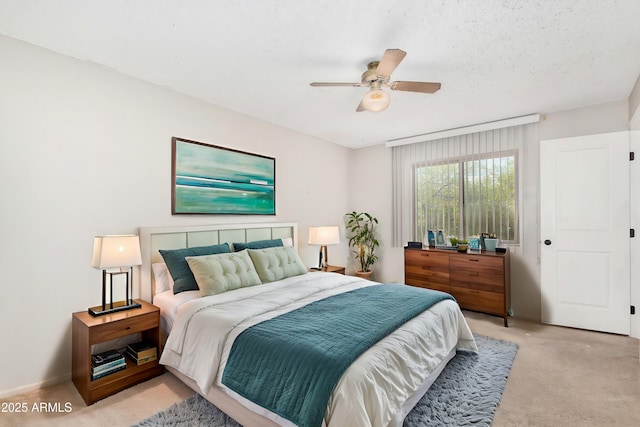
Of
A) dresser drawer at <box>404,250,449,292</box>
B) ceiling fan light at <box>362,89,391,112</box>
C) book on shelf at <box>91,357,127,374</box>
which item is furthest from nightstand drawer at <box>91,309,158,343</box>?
dresser drawer at <box>404,250,449,292</box>

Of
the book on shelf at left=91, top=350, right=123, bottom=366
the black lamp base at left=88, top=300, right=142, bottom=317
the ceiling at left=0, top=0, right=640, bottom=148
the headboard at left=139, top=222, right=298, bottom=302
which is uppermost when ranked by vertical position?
the ceiling at left=0, top=0, right=640, bottom=148

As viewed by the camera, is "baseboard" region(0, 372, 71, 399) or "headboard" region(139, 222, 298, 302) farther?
"headboard" region(139, 222, 298, 302)

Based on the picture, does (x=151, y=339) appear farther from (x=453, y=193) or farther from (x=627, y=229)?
(x=627, y=229)

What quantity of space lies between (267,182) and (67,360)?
2.53 m

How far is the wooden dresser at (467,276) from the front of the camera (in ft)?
11.7

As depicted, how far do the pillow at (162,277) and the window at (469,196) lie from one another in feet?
11.6

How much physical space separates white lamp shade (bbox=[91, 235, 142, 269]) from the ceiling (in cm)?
144

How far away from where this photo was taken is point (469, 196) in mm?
4270

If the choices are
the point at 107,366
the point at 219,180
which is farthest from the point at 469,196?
the point at 107,366

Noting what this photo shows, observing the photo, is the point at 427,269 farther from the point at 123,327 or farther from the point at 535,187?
the point at 123,327

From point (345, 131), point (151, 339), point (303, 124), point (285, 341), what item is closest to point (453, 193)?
point (345, 131)

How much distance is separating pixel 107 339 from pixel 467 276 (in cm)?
373

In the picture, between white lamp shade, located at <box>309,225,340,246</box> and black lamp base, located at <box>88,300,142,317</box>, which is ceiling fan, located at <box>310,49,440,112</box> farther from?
black lamp base, located at <box>88,300,142,317</box>

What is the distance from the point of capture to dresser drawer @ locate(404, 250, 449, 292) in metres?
4.01
